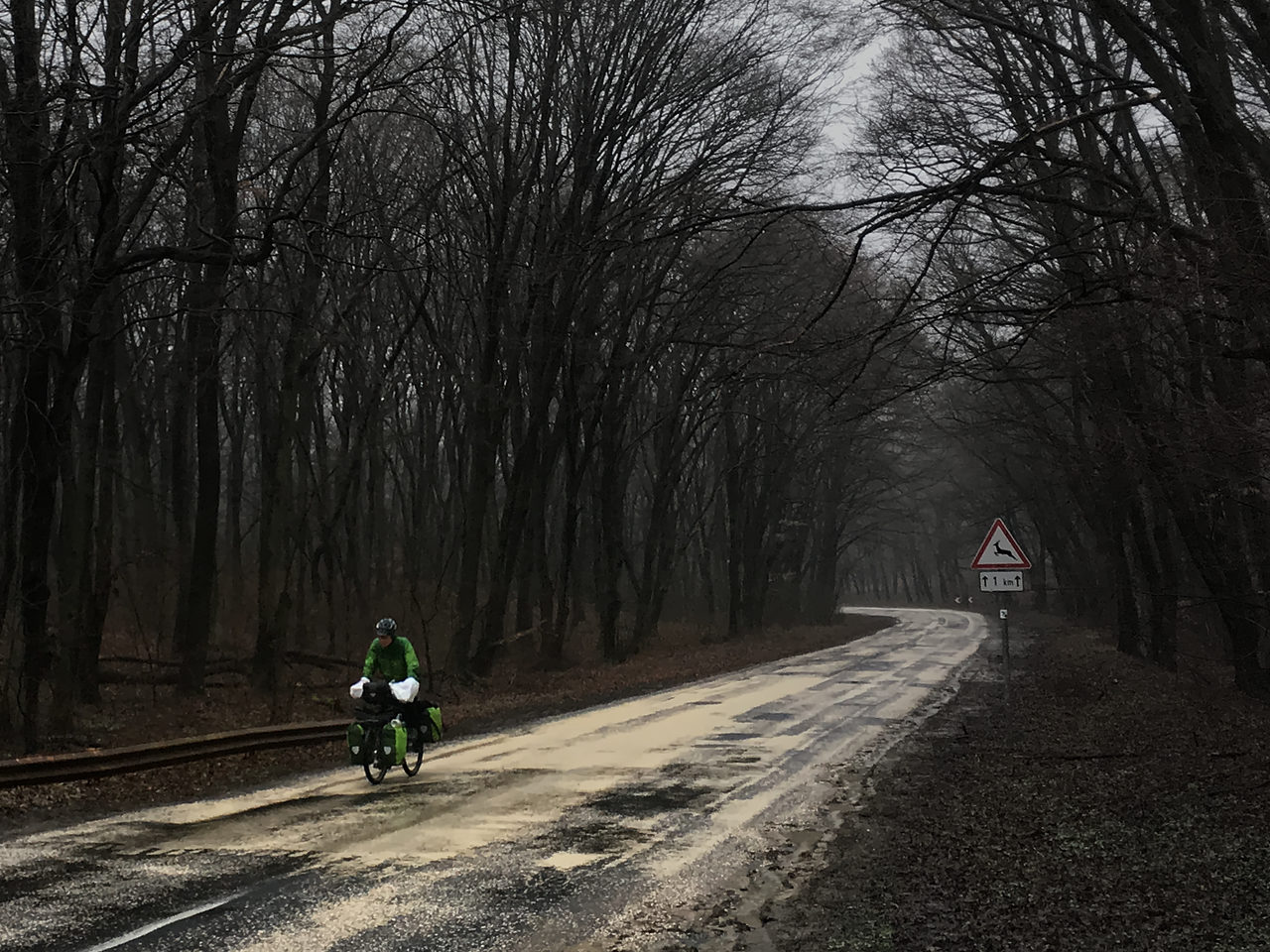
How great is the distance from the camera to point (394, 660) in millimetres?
13352

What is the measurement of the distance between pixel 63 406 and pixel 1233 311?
12.9 m

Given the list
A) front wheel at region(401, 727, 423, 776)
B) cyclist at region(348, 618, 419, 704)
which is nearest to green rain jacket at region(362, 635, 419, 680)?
cyclist at region(348, 618, 419, 704)

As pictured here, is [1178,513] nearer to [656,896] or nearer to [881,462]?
[656,896]

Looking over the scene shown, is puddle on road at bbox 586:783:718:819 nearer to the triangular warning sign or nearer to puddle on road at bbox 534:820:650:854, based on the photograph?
puddle on road at bbox 534:820:650:854

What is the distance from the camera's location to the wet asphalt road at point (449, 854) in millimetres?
6660

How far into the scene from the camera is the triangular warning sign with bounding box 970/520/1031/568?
1720cm

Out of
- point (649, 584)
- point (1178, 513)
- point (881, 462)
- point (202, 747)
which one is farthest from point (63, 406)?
point (881, 462)

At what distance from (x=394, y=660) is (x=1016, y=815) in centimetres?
691

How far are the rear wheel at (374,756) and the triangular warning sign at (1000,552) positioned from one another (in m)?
9.24

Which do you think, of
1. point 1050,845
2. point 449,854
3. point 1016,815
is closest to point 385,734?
point 449,854

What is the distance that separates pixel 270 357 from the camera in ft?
99.3

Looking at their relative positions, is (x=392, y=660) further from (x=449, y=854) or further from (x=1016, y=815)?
(x=1016, y=815)

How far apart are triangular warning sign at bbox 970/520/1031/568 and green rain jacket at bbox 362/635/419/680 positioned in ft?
27.9

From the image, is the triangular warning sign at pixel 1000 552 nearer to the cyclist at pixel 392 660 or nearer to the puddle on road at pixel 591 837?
the cyclist at pixel 392 660
